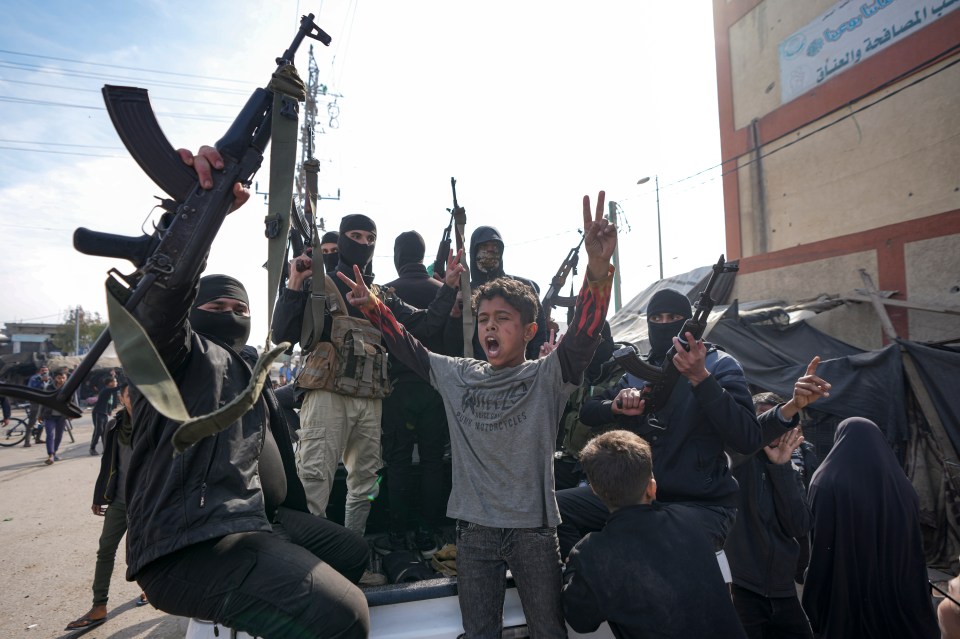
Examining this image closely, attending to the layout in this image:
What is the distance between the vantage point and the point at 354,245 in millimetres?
3488

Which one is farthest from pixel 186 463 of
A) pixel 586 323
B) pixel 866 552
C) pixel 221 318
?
pixel 866 552

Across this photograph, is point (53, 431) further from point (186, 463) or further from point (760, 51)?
point (760, 51)

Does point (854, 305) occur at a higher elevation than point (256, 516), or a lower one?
higher

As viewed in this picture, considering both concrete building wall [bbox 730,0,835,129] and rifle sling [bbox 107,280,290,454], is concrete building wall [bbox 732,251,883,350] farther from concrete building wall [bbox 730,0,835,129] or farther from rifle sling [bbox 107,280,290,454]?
rifle sling [bbox 107,280,290,454]

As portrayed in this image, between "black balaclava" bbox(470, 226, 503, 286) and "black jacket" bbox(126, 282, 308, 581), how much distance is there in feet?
7.67

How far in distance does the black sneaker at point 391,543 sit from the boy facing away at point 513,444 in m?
1.10

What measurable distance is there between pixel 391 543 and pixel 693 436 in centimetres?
188

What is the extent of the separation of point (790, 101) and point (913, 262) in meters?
5.00

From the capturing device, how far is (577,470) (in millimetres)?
3537

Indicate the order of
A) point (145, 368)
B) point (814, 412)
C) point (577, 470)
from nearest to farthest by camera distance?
point (145, 368)
point (577, 470)
point (814, 412)

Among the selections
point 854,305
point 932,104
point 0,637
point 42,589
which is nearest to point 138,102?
point 0,637

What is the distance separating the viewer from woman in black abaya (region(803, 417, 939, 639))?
8.59 feet

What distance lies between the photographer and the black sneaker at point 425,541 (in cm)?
310

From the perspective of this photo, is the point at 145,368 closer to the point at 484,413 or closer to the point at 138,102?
the point at 138,102
